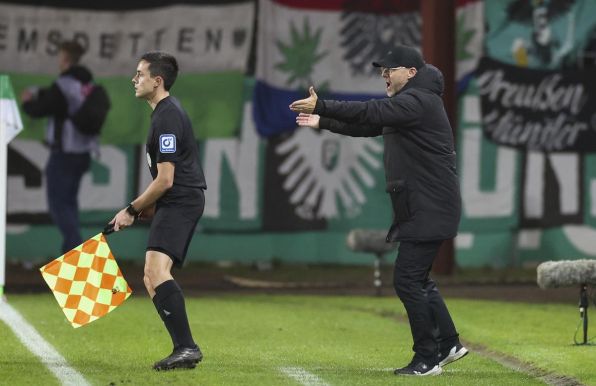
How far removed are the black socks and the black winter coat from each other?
1329 mm

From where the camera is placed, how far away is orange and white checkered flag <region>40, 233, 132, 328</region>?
9609mm

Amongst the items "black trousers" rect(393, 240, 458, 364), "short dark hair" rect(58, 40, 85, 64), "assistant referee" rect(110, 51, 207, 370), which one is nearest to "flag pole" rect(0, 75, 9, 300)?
"short dark hair" rect(58, 40, 85, 64)

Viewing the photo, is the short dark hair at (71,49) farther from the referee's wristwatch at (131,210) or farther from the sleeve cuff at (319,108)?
the sleeve cuff at (319,108)

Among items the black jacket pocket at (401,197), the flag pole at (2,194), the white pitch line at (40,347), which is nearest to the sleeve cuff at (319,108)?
the black jacket pocket at (401,197)

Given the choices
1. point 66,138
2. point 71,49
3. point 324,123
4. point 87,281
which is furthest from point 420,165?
point 66,138

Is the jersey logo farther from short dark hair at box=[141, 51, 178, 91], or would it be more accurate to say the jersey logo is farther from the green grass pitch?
the green grass pitch

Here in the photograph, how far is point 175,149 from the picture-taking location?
9.27m

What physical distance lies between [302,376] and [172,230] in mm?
1153

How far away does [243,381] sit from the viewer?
9.13 m

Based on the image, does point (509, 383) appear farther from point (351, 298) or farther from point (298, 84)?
point (298, 84)

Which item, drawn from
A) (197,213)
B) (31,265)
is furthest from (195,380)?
(31,265)

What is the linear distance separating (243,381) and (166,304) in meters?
0.65

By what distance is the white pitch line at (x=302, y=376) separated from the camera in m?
9.12

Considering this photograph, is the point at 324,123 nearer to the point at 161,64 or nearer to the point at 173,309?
the point at 161,64
